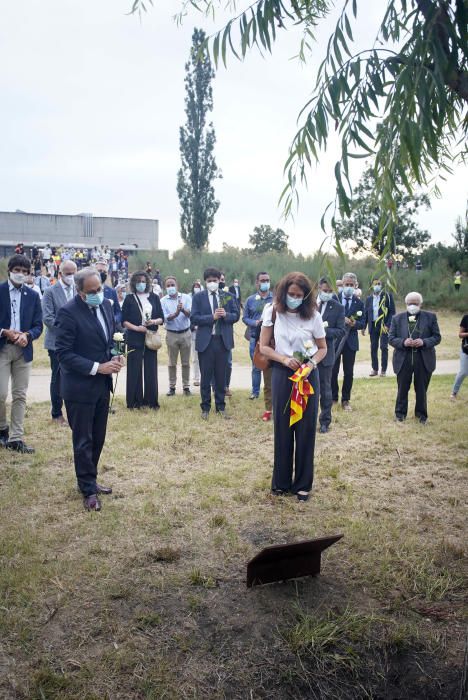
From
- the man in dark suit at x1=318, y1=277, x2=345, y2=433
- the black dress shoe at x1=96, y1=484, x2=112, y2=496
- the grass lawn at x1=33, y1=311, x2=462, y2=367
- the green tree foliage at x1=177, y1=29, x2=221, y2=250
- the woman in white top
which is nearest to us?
the woman in white top

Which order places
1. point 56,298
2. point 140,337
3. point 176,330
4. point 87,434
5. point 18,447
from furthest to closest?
point 176,330
point 140,337
point 56,298
point 18,447
point 87,434

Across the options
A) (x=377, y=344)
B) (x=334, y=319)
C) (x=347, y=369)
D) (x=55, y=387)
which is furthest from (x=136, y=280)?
(x=377, y=344)

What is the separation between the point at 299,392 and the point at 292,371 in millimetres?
267

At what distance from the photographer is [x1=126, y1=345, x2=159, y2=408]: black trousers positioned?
10.2 m

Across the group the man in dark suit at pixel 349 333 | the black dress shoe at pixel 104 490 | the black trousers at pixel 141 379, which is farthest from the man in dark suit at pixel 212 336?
the black dress shoe at pixel 104 490

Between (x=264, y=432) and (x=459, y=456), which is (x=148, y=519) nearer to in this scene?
(x=264, y=432)

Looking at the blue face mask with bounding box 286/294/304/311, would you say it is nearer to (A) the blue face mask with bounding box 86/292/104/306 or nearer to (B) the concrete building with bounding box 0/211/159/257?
(A) the blue face mask with bounding box 86/292/104/306

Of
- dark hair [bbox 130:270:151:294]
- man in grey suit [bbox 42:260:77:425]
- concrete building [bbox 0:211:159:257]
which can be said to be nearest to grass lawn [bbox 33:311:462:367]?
dark hair [bbox 130:270:151:294]

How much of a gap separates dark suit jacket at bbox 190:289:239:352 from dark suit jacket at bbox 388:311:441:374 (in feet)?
8.49

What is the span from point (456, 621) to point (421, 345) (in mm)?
5834

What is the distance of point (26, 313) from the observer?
7.58 m

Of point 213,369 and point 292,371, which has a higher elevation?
point 292,371

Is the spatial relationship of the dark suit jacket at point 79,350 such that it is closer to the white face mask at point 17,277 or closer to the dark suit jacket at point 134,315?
the white face mask at point 17,277

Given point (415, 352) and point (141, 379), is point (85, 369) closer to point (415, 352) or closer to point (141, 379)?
point (141, 379)
